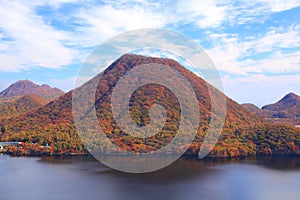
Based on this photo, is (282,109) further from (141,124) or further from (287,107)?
(141,124)

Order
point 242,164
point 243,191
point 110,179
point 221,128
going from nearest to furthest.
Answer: point 243,191 < point 110,179 < point 242,164 < point 221,128

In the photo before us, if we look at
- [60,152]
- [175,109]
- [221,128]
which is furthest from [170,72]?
[60,152]

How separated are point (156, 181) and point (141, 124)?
1509 centimetres

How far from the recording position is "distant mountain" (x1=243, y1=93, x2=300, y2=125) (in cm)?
6438

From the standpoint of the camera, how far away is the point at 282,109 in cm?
7438

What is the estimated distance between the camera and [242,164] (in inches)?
975

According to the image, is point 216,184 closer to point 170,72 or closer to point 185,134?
point 185,134

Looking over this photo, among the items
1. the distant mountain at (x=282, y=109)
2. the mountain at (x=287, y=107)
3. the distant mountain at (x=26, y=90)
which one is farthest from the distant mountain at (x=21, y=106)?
the mountain at (x=287, y=107)

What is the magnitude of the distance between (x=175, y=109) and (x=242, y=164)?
554 inches

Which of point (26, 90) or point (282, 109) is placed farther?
point (26, 90)

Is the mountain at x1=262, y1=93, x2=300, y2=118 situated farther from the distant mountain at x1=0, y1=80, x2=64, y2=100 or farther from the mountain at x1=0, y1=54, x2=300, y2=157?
the distant mountain at x1=0, y1=80, x2=64, y2=100

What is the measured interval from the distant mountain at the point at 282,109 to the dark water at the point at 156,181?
4168cm

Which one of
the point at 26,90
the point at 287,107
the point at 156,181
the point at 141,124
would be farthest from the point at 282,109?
the point at 26,90

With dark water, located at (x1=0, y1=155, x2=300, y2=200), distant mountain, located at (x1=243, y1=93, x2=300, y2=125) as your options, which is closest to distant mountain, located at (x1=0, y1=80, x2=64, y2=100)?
distant mountain, located at (x1=243, y1=93, x2=300, y2=125)
